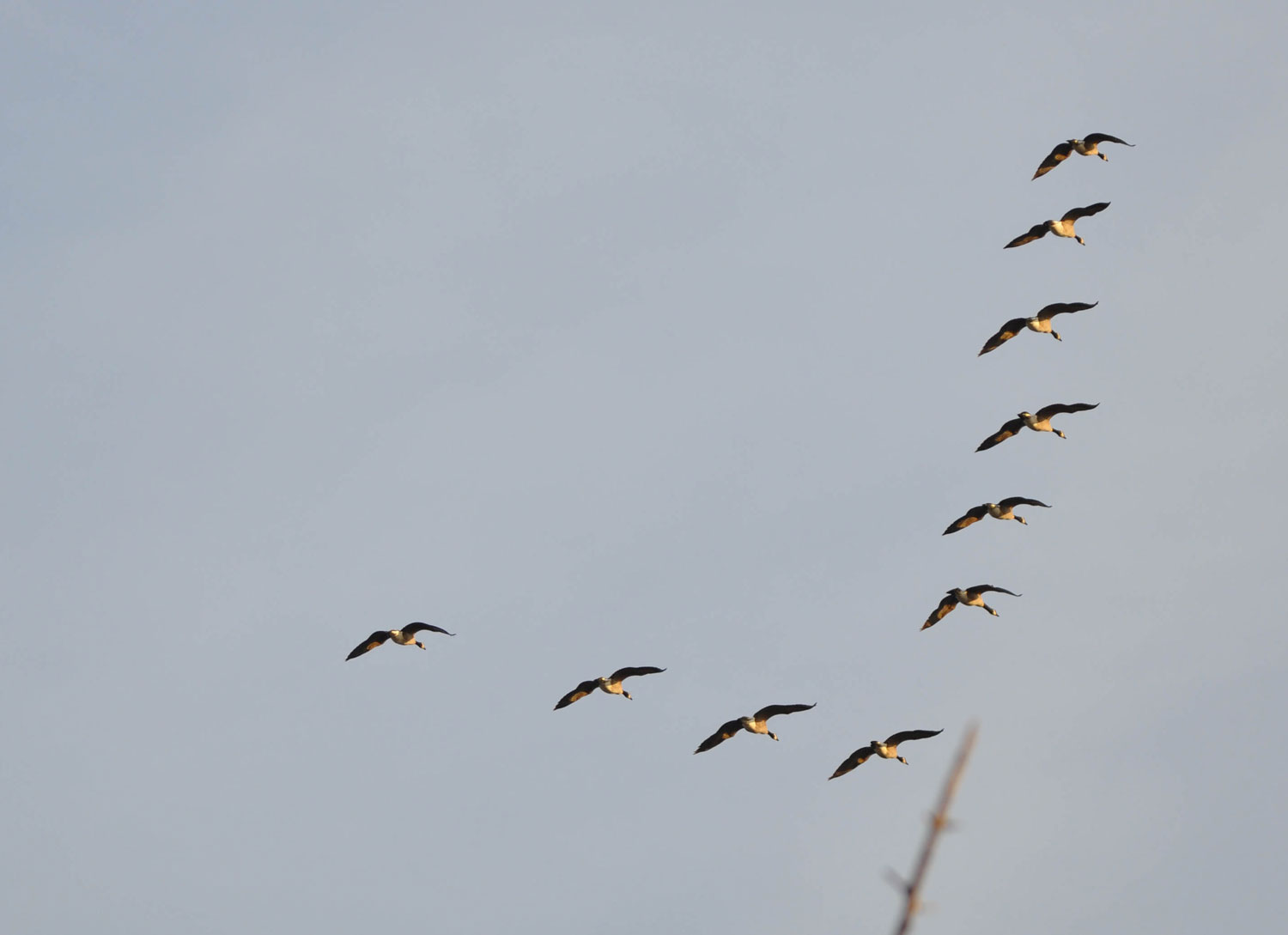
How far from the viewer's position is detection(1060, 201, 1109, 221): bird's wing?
61438 millimetres

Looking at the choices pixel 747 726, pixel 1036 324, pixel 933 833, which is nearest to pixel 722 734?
pixel 747 726

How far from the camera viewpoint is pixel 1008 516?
61750 mm

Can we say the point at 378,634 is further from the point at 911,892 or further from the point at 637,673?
the point at 911,892

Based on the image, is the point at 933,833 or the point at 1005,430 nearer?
the point at 933,833

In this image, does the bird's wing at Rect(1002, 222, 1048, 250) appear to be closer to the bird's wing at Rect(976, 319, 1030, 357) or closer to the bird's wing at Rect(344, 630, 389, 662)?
the bird's wing at Rect(976, 319, 1030, 357)

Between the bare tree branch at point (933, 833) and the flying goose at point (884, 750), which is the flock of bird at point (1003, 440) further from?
the bare tree branch at point (933, 833)

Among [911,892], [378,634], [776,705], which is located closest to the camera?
[911,892]

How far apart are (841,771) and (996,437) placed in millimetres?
13192

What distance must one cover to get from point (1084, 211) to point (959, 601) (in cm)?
1476

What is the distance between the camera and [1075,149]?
6303 centimetres

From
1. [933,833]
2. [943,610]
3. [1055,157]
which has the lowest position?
[933,833]

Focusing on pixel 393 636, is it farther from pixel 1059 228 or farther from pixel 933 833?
pixel 933 833

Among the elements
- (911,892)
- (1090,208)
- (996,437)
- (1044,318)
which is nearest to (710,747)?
(996,437)

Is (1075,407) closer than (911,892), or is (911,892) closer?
(911,892)
